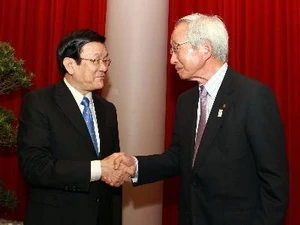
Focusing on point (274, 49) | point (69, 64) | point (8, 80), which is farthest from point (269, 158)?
point (274, 49)

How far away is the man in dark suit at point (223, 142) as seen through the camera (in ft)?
5.75

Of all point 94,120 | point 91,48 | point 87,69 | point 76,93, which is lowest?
point 94,120

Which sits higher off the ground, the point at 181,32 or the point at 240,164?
the point at 181,32

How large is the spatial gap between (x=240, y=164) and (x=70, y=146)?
85 centimetres

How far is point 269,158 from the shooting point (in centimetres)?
174

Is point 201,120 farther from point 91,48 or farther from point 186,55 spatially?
point 91,48

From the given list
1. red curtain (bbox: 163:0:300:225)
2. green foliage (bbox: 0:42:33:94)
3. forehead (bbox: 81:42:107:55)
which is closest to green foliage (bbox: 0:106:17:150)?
green foliage (bbox: 0:42:33:94)

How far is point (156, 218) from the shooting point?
3.40 meters

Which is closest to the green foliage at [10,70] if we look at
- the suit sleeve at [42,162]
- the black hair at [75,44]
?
the black hair at [75,44]

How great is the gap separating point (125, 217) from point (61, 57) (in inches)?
62.2

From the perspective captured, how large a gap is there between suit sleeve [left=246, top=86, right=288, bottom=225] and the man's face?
89 centimetres

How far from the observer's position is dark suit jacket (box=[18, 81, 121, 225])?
2.00 m

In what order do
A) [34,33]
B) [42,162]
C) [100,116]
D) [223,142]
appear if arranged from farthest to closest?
1. [34,33]
2. [100,116]
3. [42,162]
4. [223,142]

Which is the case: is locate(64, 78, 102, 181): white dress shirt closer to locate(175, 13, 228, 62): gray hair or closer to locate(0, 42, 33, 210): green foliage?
locate(0, 42, 33, 210): green foliage
